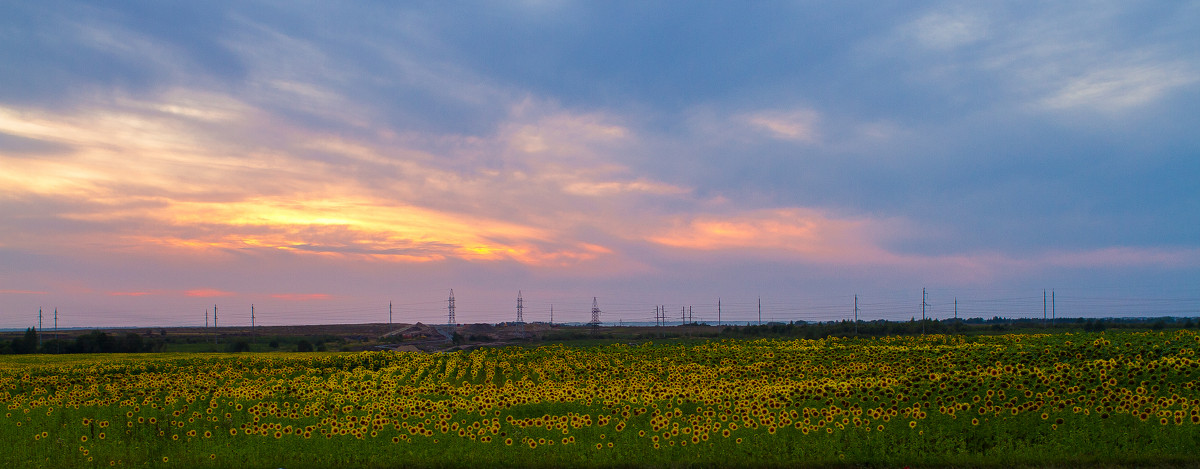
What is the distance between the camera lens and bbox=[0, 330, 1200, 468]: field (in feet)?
42.5

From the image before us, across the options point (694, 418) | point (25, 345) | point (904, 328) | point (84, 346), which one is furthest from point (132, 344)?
point (694, 418)

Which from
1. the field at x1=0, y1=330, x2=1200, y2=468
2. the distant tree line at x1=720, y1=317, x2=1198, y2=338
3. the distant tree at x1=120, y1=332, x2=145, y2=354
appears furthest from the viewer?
the distant tree at x1=120, y1=332, x2=145, y2=354

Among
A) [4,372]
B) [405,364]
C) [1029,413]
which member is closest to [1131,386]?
[1029,413]

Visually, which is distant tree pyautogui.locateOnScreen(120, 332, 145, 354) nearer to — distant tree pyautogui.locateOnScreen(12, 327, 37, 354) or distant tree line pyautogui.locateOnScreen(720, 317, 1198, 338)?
distant tree pyautogui.locateOnScreen(12, 327, 37, 354)

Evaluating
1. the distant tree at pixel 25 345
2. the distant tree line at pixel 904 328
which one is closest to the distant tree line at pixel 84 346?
the distant tree at pixel 25 345

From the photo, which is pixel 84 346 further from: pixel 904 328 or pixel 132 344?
pixel 904 328

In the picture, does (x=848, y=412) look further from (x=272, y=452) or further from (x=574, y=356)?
(x=574, y=356)

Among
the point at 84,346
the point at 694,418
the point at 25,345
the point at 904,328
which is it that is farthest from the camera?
the point at 25,345

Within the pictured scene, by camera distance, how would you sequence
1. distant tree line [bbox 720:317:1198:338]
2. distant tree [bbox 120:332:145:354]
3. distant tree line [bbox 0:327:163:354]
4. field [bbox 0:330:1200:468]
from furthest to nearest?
distant tree [bbox 120:332:145:354] < distant tree line [bbox 0:327:163:354] < distant tree line [bbox 720:317:1198:338] < field [bbox 0:330:1200:468]

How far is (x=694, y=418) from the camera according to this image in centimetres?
1493

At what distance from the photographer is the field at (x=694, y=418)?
1296 cm

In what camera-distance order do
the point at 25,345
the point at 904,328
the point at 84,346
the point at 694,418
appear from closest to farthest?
the point at 694,418 < the point at 904,328 < the point at 84,346 < the point at 25,345

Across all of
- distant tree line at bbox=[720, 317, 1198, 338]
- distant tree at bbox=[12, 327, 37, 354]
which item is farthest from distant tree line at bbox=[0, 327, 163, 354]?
distant tree line at bbox=[720, 317, 1198, 338]

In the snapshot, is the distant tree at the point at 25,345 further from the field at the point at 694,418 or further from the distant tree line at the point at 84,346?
the field at the point at 694,418
